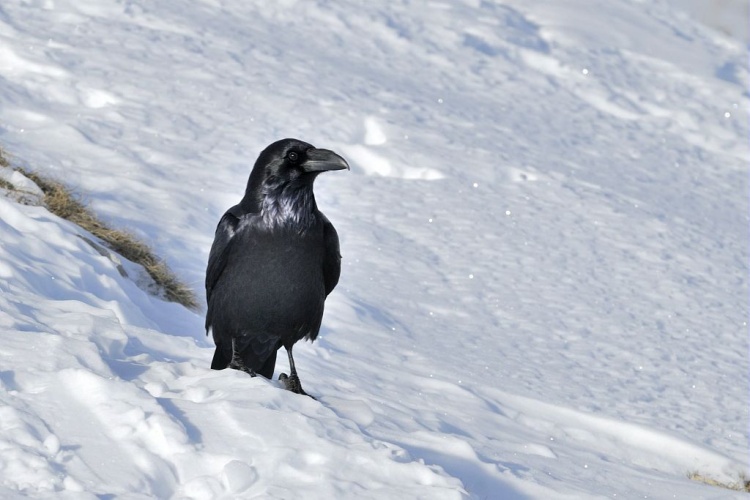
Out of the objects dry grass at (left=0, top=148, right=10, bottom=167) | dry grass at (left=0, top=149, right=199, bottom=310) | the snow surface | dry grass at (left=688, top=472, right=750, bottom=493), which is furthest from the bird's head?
dry grass at (left=688, top=472, right=750, bottom=493)

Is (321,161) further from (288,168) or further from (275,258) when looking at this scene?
(275,258)

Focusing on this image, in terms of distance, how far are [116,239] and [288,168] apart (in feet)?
7.07

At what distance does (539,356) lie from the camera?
287 inches

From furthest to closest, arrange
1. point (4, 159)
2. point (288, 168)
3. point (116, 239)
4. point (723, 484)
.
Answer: point (4, 159), point (116, 239), point (723, 484), point (288, 168)

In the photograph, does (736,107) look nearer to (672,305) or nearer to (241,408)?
(672,305)

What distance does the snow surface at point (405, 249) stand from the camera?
3262mm

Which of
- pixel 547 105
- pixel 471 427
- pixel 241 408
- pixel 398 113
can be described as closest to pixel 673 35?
pixel 547 105

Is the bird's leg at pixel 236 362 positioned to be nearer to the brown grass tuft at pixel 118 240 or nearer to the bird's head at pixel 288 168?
the bird's head at pixel 288 168

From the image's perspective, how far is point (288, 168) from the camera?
4.47 m

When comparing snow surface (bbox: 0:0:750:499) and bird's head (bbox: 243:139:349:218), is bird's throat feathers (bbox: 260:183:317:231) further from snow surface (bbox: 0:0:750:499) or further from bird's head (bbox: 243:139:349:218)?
snow surface (bbox: 0:0:750:499)

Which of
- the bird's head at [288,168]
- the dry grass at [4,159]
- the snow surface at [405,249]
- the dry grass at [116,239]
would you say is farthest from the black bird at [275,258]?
the dry grass at [4,159]

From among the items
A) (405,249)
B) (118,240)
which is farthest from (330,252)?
(405,249)

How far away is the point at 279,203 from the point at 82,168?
372cm

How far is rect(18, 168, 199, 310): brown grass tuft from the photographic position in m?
6.14
